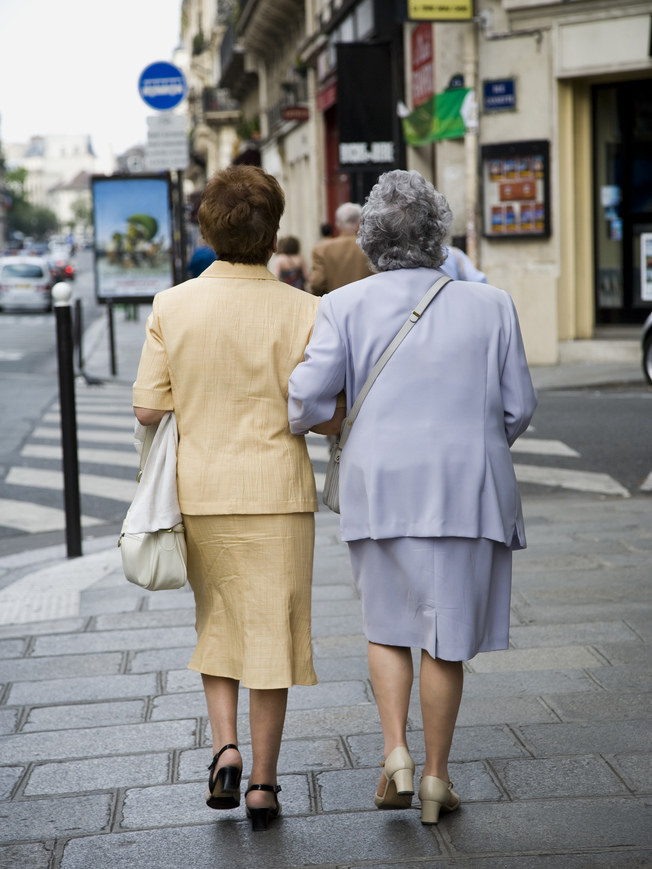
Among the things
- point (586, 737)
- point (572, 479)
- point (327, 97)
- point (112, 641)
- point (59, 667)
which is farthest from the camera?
point (327, 97)

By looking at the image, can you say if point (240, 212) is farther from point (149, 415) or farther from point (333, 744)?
point (333, 744)

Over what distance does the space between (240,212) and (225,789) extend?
151 cm

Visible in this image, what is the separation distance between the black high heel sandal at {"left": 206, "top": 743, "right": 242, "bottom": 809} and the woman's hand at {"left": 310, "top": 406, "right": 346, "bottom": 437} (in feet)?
3.03

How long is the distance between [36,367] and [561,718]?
1775 centimetres

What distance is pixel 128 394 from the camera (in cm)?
1633

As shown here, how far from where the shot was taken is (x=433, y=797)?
3.32 m

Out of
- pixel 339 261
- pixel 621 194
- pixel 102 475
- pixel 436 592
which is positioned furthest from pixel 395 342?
pixel 621 194

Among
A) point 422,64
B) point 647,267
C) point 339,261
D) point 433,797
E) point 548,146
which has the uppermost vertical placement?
point 422,64

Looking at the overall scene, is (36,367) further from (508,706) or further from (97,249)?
(508,706)

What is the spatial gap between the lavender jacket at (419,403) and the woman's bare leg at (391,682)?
0.34 meters

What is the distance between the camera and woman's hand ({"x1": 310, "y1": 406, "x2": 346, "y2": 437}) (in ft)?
11.4

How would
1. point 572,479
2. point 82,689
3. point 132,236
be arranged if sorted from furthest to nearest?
point 132,236
point 572,479
point 82,689

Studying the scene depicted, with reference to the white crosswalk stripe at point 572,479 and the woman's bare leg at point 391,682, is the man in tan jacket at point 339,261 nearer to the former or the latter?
the white crosswalk stripe at point 572,479

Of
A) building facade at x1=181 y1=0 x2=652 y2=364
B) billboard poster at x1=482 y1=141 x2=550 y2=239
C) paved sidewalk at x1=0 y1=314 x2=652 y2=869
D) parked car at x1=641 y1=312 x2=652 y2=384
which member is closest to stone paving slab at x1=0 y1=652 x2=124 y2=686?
paved sidewalk at x1=0 y1=314 x2=652 y2=869
